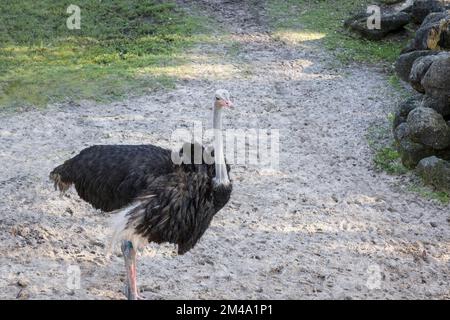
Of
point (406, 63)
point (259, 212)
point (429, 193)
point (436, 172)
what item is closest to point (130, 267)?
point (259, 212)

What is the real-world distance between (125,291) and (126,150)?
47.4 inches

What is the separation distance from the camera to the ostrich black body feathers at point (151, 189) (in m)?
5.67

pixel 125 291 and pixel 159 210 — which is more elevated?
pixel 159 210

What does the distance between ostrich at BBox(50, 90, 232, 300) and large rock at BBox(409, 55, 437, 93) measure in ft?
12.7

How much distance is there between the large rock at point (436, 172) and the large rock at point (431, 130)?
193 mm

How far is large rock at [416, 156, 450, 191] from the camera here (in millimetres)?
8078

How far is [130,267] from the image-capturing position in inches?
233

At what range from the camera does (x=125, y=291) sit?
620 cm

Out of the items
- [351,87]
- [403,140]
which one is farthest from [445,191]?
[351,87]

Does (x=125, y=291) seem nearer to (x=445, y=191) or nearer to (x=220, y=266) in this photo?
(x=220, y=266)
